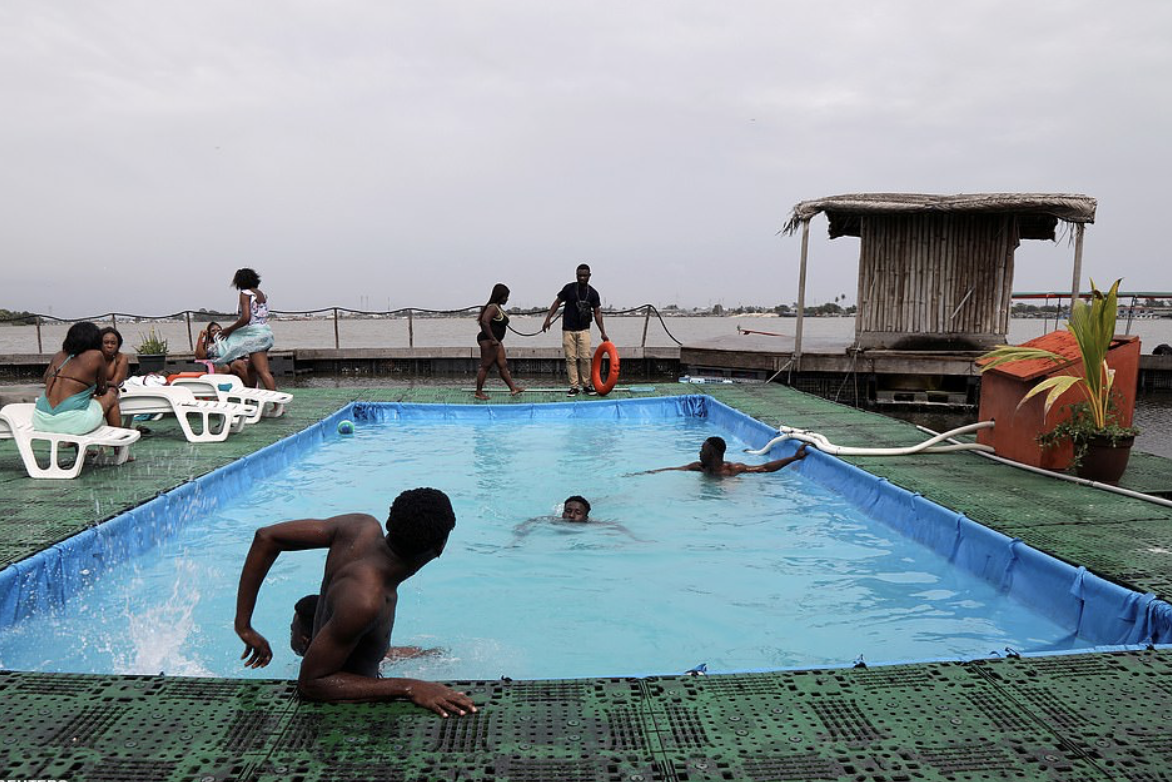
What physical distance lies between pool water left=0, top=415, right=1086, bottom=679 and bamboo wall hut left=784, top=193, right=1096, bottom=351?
7680 mm

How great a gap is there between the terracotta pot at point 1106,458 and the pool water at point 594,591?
1609 mm

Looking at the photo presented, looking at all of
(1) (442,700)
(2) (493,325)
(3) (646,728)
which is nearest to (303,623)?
(1) (442,700)

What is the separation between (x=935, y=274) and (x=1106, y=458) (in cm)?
905

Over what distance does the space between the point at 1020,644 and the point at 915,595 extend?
0.83m

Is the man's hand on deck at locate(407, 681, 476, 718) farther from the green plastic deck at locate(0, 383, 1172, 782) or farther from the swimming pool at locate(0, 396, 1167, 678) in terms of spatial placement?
the swimming pool at locate(0, 396, 1167, 678)

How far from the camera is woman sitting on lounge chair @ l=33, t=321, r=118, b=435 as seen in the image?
20.3ft

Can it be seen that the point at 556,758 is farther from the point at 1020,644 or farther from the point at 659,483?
the point at 659,483

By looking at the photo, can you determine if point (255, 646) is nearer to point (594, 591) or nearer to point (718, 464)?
point (594, 591)

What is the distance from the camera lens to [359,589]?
2.39m

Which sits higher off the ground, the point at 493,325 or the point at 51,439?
the point at 493,325

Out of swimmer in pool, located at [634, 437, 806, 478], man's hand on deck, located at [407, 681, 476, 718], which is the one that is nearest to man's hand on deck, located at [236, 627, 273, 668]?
man's hand on deck, located at [407, 681, 476, 718]

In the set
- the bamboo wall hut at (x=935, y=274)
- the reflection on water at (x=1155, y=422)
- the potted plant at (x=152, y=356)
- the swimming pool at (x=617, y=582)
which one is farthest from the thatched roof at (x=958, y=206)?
the potted plant at (x=152, y=356)

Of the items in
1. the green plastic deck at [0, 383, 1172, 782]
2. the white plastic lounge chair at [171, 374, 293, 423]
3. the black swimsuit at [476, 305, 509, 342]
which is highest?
the black swimsuit at [476, 305, 509, 342]

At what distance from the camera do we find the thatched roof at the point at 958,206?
12273mm
